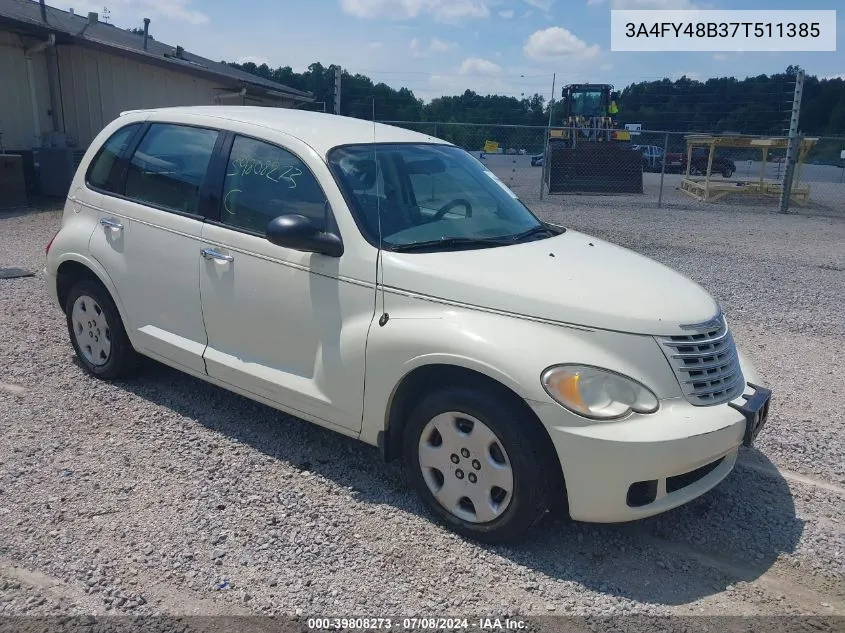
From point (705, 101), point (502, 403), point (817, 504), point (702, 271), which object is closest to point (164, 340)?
point (502, 403)

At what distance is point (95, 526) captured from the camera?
333cm

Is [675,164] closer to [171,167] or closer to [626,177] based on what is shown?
[626,177]

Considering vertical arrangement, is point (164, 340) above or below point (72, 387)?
above

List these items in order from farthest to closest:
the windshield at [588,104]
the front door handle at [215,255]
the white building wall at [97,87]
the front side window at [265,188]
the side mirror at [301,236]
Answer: the windshield at [588,104], the white building wall at [97,87], the front door handle at [215,255], the front side window at [265,188], the side mirror at [301,236]

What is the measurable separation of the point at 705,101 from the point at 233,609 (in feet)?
90.9

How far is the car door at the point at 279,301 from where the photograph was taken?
3.55 m

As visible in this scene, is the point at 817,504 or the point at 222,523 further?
the point at 817,504

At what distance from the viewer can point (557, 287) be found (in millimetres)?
3264

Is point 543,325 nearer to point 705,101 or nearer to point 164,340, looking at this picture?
point 164,340

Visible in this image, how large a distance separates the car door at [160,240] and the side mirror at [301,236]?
0.85 meters

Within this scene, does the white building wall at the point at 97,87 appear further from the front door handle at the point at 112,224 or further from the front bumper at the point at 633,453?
the front bumper at the point at 633,453

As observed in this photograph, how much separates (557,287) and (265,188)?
1729mm

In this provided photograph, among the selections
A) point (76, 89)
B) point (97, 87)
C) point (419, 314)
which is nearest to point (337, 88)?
point (97, 87)

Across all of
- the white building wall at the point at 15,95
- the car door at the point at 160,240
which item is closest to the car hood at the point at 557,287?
the car door at the point at 160,240
